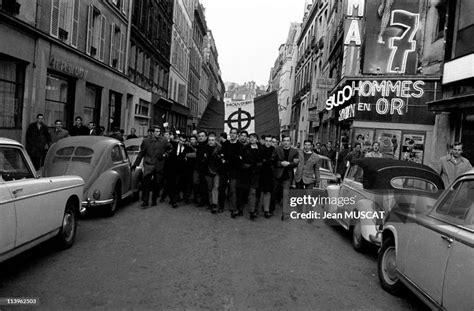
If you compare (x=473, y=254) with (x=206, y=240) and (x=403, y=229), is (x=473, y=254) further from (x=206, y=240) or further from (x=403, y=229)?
(x=206, y=240)

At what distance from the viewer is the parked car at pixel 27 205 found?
4.18 meters

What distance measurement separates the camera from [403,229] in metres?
4.72

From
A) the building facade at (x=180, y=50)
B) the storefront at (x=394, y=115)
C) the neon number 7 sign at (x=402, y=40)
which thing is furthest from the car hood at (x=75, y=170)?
the building facade at (x=180, y=50)

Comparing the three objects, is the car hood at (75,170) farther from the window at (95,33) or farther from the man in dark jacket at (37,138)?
the window at (95,33)

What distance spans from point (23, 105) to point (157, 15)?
19356 millimetres

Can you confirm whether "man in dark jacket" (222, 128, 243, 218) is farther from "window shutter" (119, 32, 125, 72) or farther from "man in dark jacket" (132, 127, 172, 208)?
"window shutter" (119, 32, 125, 72)

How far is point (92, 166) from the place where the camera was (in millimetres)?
8133

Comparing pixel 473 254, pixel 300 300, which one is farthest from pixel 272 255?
pixel 473 254

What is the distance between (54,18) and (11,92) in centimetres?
367

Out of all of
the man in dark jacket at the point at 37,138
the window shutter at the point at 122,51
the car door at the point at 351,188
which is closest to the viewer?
the car door at the point at 351,188

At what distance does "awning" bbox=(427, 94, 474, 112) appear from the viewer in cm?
1160

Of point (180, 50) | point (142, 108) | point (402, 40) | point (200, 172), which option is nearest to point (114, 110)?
point (142, 108)

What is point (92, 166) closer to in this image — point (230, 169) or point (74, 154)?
point (74, 154)

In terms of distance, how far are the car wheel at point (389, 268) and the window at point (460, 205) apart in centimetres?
104
